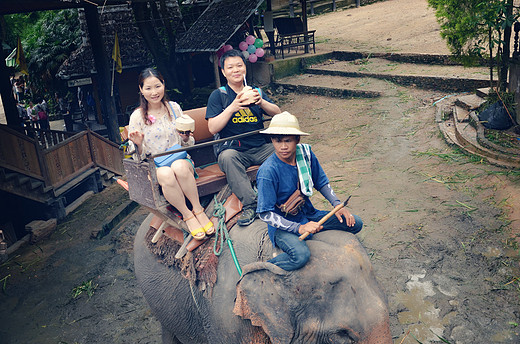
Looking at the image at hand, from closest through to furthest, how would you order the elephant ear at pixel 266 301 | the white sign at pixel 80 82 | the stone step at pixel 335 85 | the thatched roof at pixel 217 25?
the elephant ear at pixel 266 301
the stone step at pixel 335 85
the thatched roof at pixel 217 25
the white sign at pixel 80 82

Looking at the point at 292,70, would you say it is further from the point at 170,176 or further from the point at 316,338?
the point at 316,338

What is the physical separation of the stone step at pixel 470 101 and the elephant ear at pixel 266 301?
29.2ft

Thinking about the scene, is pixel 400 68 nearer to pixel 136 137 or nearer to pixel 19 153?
pixel 19 153

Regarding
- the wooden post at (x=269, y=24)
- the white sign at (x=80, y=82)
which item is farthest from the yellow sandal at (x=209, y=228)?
the wooden post at (x=269, y=24)

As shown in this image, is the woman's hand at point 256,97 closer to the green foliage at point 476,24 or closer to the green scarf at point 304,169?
the green scarf at point 304,169

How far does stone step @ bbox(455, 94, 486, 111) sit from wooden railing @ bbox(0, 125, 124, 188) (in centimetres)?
864

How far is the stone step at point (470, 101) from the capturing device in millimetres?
10314

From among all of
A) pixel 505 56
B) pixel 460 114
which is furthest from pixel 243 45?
pixel 505 56

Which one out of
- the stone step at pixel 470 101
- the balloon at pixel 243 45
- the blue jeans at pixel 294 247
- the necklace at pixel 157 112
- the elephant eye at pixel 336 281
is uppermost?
Answer: the balloon at pixel 243 45

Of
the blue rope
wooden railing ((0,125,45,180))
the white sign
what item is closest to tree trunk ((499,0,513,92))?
the blue rope

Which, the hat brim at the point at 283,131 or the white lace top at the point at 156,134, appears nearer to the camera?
the hat brim at the point at 283,131

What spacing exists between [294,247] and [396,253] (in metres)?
3.94

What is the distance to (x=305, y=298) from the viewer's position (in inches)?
113

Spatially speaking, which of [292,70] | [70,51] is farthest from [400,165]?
[70,51]
